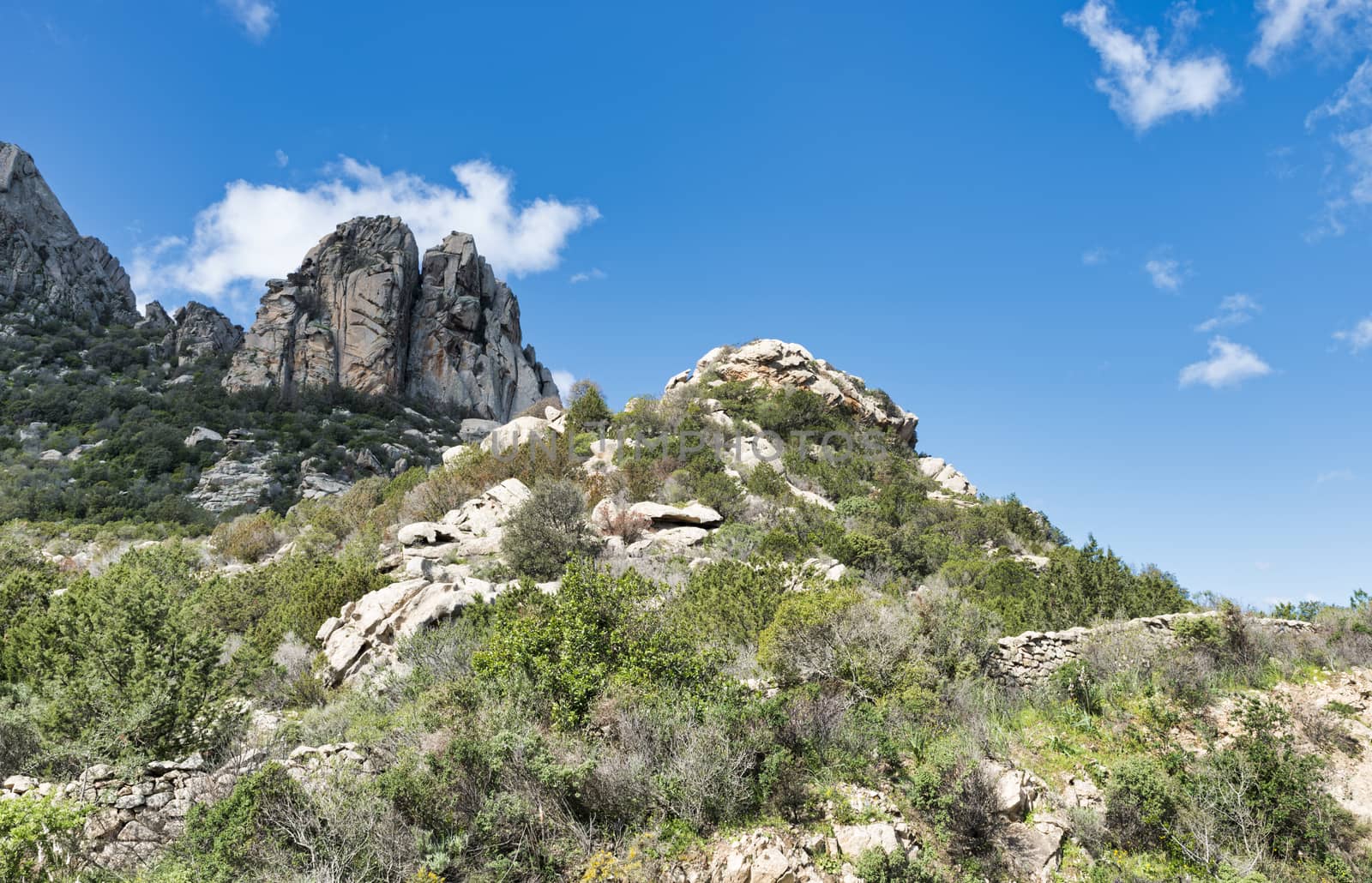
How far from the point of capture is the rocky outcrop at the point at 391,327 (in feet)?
153

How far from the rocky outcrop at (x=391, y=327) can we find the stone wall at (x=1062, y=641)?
159 ft

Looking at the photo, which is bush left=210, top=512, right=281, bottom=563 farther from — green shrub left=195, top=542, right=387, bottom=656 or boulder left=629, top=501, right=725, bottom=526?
boulder left=629, top=501, right=725, bottom=526

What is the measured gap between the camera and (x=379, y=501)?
76.3 feet

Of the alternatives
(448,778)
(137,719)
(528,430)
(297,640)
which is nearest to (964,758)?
(448,778)

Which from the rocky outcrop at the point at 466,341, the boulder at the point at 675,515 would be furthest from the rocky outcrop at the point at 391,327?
the boulder at the point at 675,515

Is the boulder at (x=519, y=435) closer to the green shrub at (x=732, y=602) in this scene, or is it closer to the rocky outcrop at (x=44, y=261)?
the green shrub at (x=732, y=602)

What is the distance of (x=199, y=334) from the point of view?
48.5 meters

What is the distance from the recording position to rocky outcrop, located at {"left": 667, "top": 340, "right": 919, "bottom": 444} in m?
30.7

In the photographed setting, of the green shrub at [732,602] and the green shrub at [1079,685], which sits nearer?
the green shrub at [1079,685]

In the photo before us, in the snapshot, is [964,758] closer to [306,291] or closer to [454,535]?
[454,535]

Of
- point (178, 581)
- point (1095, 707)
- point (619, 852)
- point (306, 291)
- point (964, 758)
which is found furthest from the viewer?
point (306, 291)

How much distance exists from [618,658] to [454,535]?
10294mm

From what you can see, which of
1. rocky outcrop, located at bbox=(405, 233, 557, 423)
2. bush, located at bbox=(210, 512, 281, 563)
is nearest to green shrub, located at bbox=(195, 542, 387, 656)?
bush, located at bbox=(210, 512, 281, 563)

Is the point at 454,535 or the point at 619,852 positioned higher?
the point at 454,535
